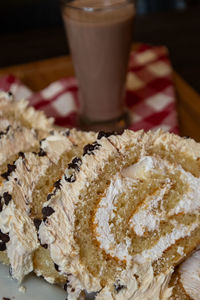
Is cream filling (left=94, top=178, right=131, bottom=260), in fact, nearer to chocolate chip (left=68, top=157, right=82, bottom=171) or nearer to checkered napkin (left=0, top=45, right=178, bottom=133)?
chocolate chip (left=68, top=157, right=82, bottom=171)

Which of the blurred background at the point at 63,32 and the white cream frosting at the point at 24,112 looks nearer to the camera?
the white cream frosting at the point at 24,112

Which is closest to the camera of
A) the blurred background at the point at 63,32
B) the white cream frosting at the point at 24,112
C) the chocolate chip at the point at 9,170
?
the chocolate chip at the point at 9,170

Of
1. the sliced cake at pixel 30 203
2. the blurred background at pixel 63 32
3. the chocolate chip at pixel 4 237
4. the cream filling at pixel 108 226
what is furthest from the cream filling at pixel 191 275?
the blurred background at pixel 63 32

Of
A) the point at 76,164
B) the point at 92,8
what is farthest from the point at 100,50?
the point at 76,164

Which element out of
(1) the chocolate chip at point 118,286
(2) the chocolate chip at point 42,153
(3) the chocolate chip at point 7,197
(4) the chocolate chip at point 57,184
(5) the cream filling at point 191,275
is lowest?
(5) the cream filling at point 191,275

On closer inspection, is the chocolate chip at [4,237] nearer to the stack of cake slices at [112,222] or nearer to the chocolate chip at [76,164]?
the stack of cake slices at [112,222]

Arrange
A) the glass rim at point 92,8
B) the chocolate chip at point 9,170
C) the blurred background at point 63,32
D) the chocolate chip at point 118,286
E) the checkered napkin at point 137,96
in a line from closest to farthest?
the chocolate chip at point 118,286
the chocolate chip at point 9,170
the glass rim at point 92,8
the checkered napkin at point 137,96
the blurred background at point 63,32

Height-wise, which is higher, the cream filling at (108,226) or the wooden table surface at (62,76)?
the cream filling at (108,226)

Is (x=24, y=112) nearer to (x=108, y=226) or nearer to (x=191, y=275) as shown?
(x=108, y=226)

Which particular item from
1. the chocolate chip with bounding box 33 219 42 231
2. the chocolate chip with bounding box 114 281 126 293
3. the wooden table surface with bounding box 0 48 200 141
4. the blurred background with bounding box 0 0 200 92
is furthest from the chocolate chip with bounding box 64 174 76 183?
the blurred background with bounding box 0 0 200 92
